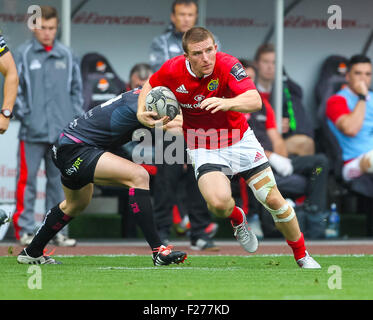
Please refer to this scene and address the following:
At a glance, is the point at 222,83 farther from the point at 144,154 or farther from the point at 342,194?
the point at 342,194

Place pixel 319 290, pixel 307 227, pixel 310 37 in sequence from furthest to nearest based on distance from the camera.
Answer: pixel 310 37, pixel 307 227, pixel 319 290

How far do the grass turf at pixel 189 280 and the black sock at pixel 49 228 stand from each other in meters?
0.21

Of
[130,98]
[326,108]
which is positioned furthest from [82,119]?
[326,108]

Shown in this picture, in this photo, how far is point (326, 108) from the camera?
1230 centimetres

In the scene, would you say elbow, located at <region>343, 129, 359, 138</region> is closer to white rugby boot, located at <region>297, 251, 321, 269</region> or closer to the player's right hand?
white rugby boot, located at <region>297, 251, 321, 269</region>

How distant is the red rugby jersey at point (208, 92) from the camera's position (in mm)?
7504

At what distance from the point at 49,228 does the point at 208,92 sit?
1.70m

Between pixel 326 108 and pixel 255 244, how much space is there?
450 centimetres

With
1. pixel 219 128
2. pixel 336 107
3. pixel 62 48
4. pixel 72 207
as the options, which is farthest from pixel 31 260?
pixel 336 107

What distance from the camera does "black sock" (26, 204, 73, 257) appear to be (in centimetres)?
789

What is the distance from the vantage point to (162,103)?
7465 millimetres

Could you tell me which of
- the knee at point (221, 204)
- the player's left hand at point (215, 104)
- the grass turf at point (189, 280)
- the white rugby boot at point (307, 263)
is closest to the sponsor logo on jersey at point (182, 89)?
the player's left hand at point (215, 104)

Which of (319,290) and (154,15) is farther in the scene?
(154,15)

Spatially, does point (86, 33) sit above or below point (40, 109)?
above
